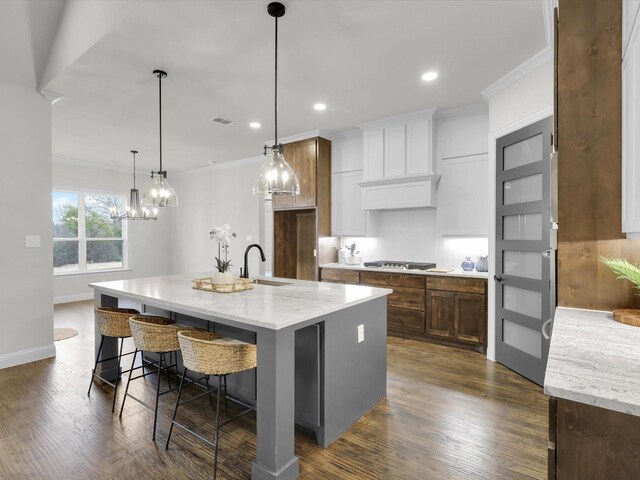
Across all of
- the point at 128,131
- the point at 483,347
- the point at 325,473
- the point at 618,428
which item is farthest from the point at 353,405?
the point at 128,131

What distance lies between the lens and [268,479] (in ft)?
6.11

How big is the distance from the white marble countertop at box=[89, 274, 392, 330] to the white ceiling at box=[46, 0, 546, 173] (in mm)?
1948

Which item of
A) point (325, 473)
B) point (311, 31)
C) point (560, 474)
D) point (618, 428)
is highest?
point (311, 31)

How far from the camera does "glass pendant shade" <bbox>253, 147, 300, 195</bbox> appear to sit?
2580mm

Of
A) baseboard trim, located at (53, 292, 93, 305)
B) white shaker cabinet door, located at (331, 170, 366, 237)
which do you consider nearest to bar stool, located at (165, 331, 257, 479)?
white shaker cabinet door, located at (331, 170, 366, 237)

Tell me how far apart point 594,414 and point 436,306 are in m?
3.24

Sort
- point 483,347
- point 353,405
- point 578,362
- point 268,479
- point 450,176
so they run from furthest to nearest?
point 450,176 → point 483,347 → point 353,405 → point 268,479 → point 578,362

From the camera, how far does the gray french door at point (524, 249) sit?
3.04m

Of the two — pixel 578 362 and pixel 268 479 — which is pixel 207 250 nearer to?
pixel 268 479

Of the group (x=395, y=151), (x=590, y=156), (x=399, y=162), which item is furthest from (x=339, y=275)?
(x=590, y=156)

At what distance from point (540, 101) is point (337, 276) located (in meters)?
3.10

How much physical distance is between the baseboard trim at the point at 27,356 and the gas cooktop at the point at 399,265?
12.7ft

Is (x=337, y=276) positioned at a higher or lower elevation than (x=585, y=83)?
lower

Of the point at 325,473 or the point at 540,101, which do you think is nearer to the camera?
the point at 325,473
